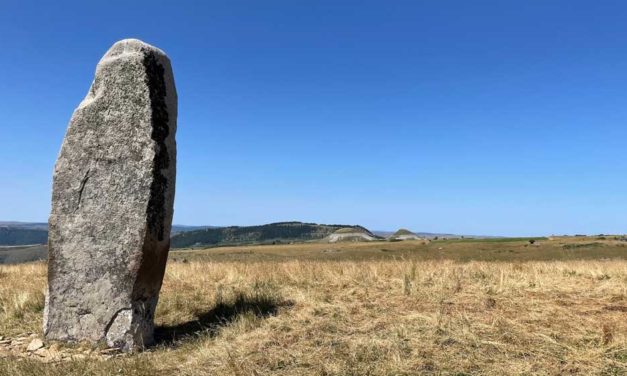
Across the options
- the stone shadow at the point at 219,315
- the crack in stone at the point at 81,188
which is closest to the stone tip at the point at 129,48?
the crack in stone at the point at 81,188

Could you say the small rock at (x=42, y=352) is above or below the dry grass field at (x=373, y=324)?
below

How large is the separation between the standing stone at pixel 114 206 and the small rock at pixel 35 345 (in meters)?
0.18

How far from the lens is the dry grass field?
630 cm

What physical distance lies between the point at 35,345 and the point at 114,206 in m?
2.67

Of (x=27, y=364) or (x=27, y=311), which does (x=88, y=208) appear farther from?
(x=27, y=311)

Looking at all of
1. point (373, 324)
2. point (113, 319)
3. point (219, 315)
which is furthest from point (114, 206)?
point (373, 324)

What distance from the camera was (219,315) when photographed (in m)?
9.70

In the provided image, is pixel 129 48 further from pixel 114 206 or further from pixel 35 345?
pixel 35 345

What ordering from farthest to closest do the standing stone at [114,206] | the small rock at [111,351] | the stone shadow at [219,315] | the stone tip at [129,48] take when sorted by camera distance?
the stone tip at [129,48], the stone shadow at [219,315], the standing stone at [114,206], the small rock at [111,351]

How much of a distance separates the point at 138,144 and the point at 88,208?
145 cm

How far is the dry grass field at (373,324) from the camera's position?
6.30 m

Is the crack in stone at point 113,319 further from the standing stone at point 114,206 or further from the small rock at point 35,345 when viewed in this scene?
the small rock at point 35,345

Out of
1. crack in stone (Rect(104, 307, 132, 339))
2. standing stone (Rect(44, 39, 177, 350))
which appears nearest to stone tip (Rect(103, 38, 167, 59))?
standing stone (Rect(44, 39, 177, 350))

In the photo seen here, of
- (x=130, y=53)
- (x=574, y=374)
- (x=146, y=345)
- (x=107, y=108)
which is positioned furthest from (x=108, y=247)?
(x=574, y=374)
